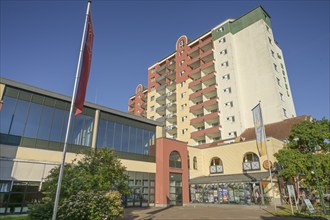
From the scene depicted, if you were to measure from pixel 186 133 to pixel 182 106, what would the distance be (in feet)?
22.4

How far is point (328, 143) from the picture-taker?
2236 cm

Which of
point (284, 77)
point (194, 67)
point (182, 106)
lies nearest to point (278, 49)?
point (284, 77)

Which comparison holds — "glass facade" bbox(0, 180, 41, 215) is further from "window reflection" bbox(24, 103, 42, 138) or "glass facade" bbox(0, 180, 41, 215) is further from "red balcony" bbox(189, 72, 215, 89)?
"red balcony" bbox(189, 72, 215, 89)

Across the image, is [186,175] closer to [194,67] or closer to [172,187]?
[172,187]

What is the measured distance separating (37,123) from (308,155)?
25.7 m

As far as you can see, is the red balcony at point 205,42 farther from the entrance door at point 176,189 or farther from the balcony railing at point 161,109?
the entrance door at point 176,189

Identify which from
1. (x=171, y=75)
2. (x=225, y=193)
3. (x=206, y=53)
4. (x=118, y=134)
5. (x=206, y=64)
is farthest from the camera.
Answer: (x=171, y=75)

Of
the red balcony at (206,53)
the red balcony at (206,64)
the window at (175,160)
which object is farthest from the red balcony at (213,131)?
the red balcony at (206,53)

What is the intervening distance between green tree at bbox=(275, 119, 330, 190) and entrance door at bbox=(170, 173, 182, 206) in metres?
12.2

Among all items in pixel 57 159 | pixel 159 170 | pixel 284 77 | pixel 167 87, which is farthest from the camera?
pixel 167 87

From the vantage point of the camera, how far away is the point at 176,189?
28688 mm

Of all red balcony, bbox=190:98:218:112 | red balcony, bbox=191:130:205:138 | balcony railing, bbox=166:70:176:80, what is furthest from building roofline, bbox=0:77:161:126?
balcony railing, bbox=166:70:176:80

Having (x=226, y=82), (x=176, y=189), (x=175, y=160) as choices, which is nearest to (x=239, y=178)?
(x=176, y=189)

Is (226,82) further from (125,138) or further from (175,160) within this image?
(125,138)
